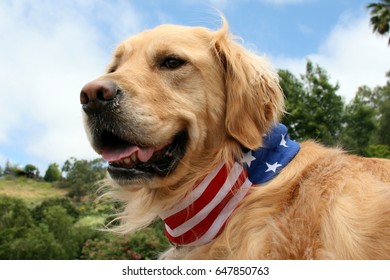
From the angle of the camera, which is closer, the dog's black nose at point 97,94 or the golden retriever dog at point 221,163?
the golden retriever dog at point 221,163

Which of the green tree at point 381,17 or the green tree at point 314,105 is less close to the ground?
the green tree at point 381,17

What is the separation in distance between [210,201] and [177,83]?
945 mm

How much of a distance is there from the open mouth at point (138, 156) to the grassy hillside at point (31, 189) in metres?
19.8

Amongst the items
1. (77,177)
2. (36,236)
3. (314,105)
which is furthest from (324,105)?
(36,236)

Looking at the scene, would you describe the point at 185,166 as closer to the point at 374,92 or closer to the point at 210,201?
the point at 210,201

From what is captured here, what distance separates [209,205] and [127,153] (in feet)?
2.34

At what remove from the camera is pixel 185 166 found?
325 cm

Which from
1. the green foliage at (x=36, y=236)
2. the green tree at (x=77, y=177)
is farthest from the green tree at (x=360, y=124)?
the green foliage at (x=36, y=236)

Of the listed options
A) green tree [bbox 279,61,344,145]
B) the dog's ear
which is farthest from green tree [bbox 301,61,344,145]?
the dog's ear

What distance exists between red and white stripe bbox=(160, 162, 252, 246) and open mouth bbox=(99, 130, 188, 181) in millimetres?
291

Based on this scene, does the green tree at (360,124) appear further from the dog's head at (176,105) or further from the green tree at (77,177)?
the dog's head at (176,105)

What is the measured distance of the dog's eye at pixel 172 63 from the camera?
3421 mm

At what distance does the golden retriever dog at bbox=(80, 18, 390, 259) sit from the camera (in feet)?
8.83

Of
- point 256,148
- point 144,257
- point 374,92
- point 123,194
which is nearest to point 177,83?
point 256,148
